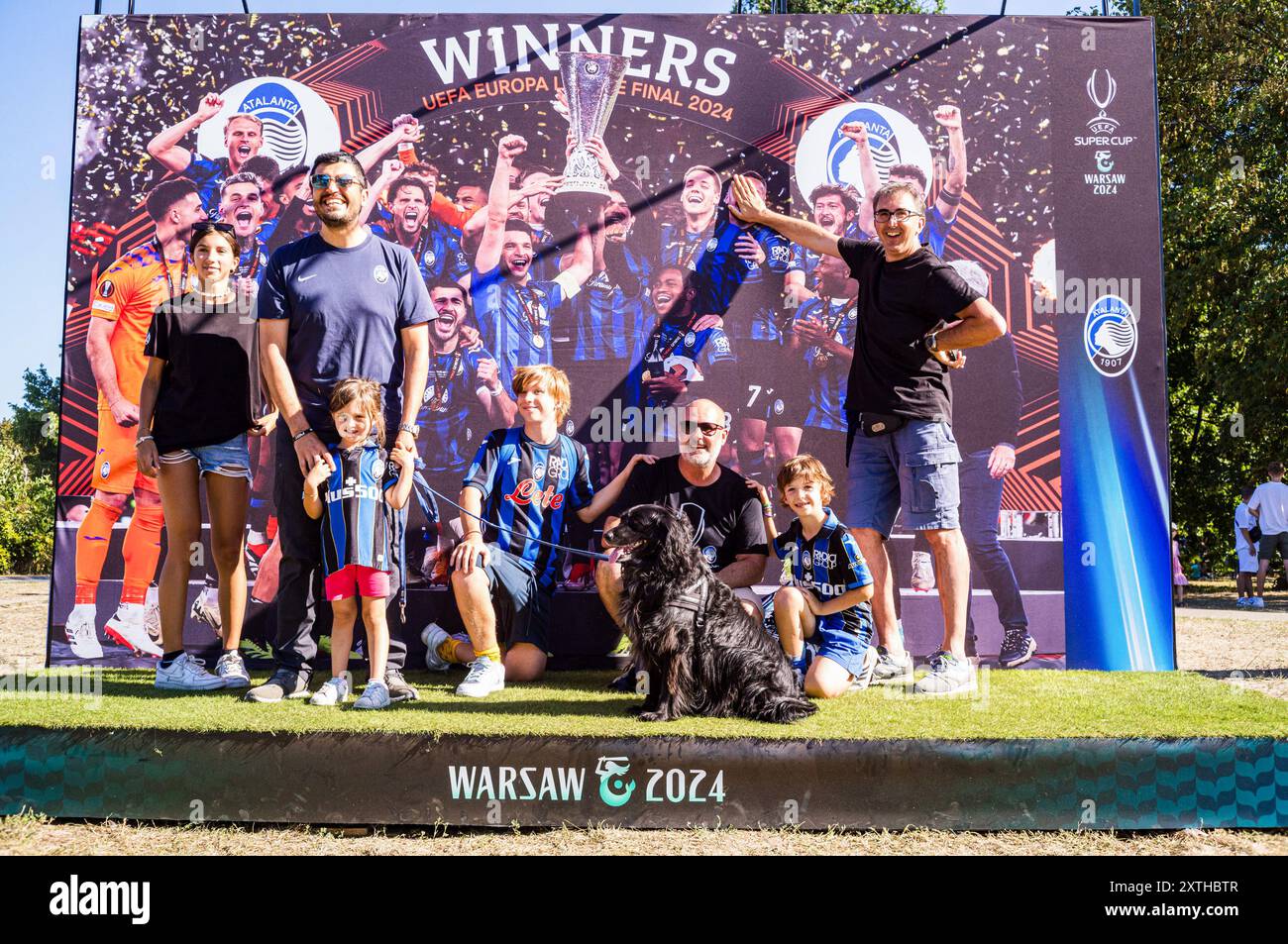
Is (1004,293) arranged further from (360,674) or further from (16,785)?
(16,785)

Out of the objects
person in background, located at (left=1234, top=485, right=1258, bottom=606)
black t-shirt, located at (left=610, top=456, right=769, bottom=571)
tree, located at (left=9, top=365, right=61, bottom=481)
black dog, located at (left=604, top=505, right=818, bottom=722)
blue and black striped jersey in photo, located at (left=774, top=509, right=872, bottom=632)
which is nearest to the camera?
black dog, located at (left=604, top=505, right=818, bottom=722)

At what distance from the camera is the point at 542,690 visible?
3834 mm

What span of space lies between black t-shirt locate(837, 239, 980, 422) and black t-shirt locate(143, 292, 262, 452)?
278 cm

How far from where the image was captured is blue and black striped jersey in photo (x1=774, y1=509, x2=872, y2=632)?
11.9 ft

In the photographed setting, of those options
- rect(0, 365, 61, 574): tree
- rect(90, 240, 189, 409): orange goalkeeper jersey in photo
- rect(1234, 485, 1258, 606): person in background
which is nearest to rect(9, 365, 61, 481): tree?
rect(0, 365, 61, 574): tree

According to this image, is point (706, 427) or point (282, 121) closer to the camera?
point (706, 427)

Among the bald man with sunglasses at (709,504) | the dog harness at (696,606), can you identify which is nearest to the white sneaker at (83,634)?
the bald man with sunglasses at (709,504)

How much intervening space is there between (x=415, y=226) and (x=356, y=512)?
6.42 ft

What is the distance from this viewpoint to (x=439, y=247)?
468cm

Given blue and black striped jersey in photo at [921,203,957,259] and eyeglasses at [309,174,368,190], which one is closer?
eyeglasses at [309,174,368,190]

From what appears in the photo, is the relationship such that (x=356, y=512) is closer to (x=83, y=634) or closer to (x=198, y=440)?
(x=198, y=440)

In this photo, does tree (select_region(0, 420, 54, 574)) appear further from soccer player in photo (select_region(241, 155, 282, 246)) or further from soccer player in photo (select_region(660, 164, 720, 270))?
soccer player in photo (select_region(660, 164, 720, 270))

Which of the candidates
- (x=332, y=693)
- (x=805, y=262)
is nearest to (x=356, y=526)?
(x=332, y=693)

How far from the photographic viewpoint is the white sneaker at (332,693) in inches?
132
